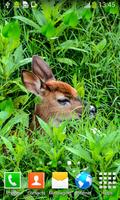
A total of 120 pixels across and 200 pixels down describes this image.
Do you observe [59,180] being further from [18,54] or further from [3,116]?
[18,54]

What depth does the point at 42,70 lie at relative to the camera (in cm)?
432

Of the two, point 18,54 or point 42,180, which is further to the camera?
point 18,54

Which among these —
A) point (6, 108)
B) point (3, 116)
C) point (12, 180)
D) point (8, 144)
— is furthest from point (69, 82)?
point (12, 180)

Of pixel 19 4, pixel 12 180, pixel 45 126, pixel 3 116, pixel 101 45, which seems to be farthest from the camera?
pixel 19 4

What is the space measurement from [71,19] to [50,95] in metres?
0.52

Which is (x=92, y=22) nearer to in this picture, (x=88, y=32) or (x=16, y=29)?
(x=88, y=32)

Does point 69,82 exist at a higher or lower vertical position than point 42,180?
higher

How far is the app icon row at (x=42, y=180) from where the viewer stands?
12.8ft

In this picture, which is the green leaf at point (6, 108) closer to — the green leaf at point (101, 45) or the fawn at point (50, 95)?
the fawn at point (50, 95)

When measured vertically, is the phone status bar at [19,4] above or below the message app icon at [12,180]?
above

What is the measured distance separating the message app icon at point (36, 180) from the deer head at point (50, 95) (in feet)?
1.07

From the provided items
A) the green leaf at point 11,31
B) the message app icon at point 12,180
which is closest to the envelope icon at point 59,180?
the message app icon at point 12,180

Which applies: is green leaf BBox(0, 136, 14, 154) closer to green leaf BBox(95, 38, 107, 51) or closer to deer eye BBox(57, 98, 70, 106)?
deer eye BBox(57, 98, 70, 106)

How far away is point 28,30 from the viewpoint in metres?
4.72
